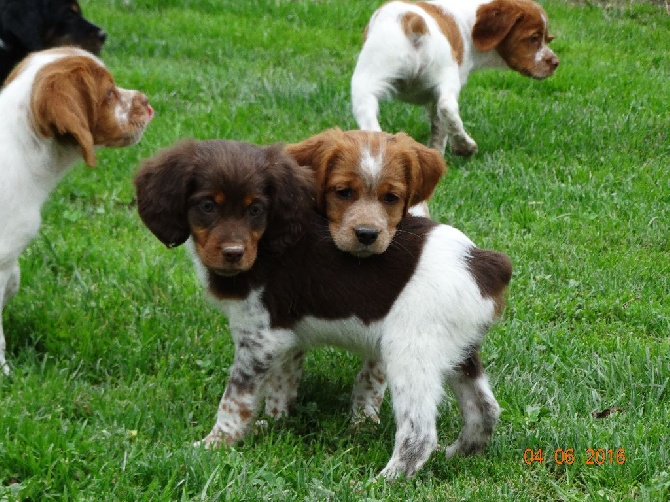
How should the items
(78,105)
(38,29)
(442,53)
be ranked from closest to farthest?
(78,105) < (38,29) < (442,53)

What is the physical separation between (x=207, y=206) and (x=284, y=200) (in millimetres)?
337

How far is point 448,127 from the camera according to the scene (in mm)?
8117

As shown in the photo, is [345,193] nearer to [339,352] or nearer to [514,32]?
[339,352]

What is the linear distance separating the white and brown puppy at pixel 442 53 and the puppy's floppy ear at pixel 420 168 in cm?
259

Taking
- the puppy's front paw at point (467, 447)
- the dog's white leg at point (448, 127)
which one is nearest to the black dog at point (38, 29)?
the dog's white leg at point (448, 127)

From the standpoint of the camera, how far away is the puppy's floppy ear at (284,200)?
4324mm

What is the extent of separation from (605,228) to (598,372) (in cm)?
225

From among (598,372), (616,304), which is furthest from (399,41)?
(598,372)

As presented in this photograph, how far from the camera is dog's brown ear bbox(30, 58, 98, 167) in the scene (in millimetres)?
4750

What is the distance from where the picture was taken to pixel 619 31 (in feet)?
42.3

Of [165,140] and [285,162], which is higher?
[285,162]

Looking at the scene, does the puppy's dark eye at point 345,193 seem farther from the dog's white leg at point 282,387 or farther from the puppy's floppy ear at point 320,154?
the dog's white leg at point 282,387

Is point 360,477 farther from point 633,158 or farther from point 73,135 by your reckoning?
point 633,158
